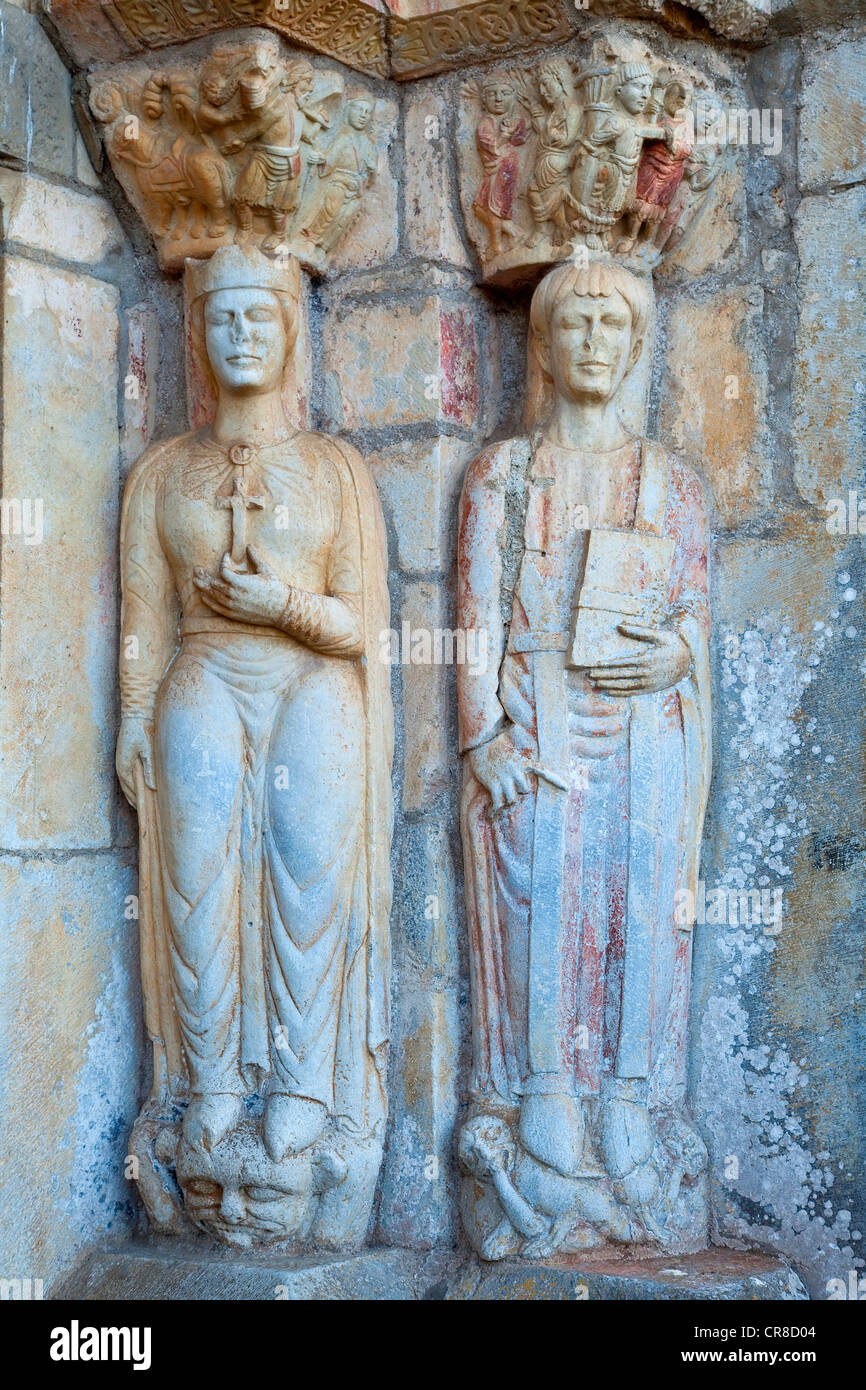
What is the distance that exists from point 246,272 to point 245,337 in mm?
162

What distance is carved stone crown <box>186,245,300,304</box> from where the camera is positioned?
4406 mm

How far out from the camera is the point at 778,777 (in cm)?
445

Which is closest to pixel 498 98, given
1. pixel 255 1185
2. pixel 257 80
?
pixel 257 80

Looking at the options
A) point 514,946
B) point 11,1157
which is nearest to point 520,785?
point 514,946

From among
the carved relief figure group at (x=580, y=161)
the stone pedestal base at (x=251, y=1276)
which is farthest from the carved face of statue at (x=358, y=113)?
the stone pedestal base at (x=251, y=1276)

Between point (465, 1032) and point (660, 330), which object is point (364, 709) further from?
point (660, 330)

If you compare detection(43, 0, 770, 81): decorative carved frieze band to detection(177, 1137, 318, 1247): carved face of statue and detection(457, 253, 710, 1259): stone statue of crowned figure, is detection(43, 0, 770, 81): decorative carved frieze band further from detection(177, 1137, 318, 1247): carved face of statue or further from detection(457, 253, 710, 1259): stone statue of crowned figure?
detection(177, 1137, 318, 1247): carved face of statue

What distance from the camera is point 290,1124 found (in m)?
4.24

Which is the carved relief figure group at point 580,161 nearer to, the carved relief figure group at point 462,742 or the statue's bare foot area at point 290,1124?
the carved relief figure group at point 462,742

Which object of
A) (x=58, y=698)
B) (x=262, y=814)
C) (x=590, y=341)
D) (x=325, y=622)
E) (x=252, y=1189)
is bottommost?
(x=252, y=1189)

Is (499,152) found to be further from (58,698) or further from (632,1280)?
(632,1280)

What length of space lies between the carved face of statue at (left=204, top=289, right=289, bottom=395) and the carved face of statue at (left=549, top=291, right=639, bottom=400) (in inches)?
26.1

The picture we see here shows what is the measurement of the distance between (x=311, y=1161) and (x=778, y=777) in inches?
55.5

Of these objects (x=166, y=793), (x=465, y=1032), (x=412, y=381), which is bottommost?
(x=465, y=1032)
